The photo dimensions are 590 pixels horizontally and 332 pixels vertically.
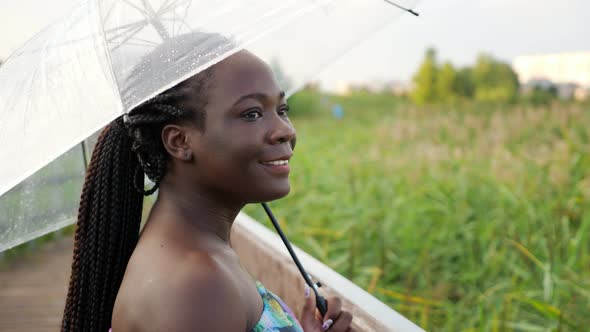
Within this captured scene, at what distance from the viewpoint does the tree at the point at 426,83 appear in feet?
30.6

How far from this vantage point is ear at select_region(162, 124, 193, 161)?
1.35 metres

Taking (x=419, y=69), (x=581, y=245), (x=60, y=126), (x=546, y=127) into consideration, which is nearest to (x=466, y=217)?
(x=581, y=245)

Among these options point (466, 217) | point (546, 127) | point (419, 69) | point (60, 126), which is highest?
point (60, 126)

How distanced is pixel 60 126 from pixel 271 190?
450 mm

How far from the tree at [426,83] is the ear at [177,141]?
8144 millimetres

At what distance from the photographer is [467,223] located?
364cm

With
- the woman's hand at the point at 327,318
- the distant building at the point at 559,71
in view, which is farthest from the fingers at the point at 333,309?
the distant building at the point at 559,71

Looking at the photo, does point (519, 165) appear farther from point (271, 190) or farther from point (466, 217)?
point (271, 190)

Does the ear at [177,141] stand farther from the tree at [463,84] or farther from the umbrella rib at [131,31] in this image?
the tree at [463,84]

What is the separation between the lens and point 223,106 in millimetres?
1323

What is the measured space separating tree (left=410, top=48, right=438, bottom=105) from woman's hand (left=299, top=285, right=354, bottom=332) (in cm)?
773

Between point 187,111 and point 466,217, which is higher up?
point 187,111

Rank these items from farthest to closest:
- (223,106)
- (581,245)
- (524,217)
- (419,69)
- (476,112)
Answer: (419,69)
(476,112)
(524,217)
(581,245)
(223,106)

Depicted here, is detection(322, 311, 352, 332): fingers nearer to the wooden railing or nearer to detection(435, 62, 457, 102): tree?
the wooden railing
